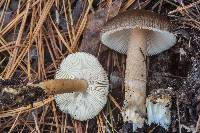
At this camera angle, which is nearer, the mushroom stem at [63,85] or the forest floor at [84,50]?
the mushroom stem at [63,85]

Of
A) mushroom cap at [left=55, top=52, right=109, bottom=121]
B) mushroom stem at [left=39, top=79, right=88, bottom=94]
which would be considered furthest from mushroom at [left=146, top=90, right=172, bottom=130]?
mushroom stem at [left=39, top=79, right=88, bottom=94]

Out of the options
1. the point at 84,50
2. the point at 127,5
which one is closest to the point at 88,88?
the point at 84,50

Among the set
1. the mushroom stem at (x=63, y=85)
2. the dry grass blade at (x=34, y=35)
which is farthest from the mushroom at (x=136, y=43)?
the dry grass blade at (x=34, y=35)

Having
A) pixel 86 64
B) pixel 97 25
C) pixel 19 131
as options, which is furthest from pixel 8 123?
pixel 97 25

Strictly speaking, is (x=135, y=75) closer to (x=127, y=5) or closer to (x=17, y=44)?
(x=127, y=5)

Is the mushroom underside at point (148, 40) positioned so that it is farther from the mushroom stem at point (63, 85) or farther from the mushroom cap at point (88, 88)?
the mushroom stem at point (63, 85)

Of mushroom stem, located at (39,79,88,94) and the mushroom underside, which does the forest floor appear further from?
mushroom stem, located at (39,79,88,94)
